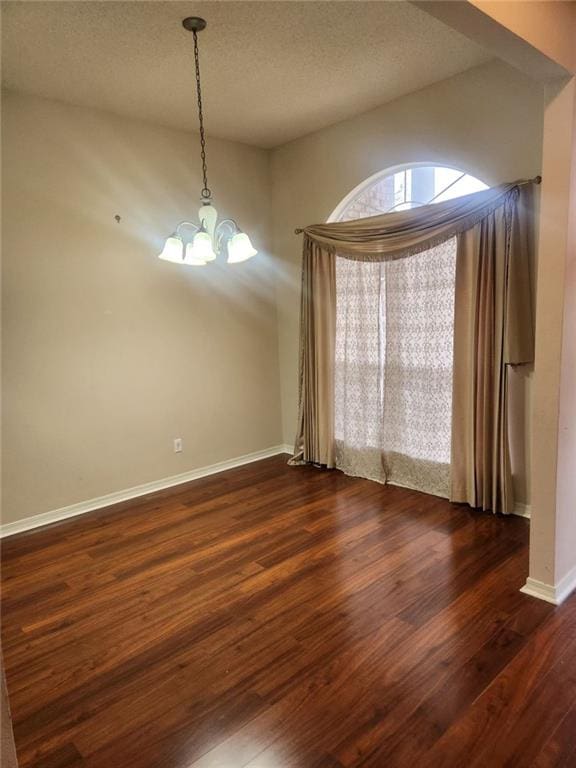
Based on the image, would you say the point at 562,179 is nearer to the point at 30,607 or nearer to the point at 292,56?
the point at 292,56

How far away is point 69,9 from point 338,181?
7.42 feet

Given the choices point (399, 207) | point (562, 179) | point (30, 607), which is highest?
point (399, 207)

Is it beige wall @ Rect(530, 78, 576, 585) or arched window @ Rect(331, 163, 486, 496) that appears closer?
beige wall @ Rect(530, 78, 576, 585)

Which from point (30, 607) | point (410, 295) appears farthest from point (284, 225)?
point (30, 607)

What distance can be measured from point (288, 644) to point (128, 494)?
220 centimetres

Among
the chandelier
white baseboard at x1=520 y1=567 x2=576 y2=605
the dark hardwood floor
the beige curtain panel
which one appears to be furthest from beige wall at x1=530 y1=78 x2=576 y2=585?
the chandelier

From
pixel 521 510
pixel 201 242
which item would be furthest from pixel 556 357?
pixel 201 242

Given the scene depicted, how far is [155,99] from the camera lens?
3.38m

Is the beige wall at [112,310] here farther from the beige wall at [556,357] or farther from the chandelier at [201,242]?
the beige wall at [556,357]

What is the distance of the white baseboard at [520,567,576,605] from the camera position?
2.34m

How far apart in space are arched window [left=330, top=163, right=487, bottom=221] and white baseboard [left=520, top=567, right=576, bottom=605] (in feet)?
7.90

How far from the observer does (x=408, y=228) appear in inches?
139

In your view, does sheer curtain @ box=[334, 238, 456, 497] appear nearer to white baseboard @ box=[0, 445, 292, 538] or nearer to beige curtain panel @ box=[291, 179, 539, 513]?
beige curtain panel @ box=[291, 179, 539, 513]

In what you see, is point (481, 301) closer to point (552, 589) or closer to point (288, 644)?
point (552, 589)
